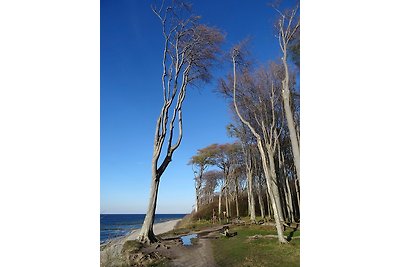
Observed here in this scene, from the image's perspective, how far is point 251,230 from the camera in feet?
10.6

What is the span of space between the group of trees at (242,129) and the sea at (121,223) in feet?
0.23

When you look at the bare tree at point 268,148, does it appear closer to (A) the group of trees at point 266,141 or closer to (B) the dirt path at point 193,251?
(A) the group of trees at point 266,141

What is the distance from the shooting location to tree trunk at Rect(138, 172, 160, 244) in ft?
10.7

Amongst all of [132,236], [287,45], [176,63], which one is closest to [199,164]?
[132,236]

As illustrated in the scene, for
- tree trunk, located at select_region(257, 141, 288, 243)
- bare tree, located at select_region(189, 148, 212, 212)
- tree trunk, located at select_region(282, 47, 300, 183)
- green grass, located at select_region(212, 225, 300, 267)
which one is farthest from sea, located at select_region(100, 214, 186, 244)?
tree trunk, located at select_region(282, 47, 300, 183)

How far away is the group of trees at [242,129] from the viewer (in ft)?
10.7

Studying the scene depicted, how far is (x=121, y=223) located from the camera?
339 cm

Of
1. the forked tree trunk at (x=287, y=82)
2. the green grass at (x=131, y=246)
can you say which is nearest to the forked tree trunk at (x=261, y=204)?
the forked tree trunk at (x=287, y=82)

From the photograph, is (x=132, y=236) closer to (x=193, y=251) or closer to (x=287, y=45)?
(x=193, y=251)

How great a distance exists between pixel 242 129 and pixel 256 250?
1.02 meters
